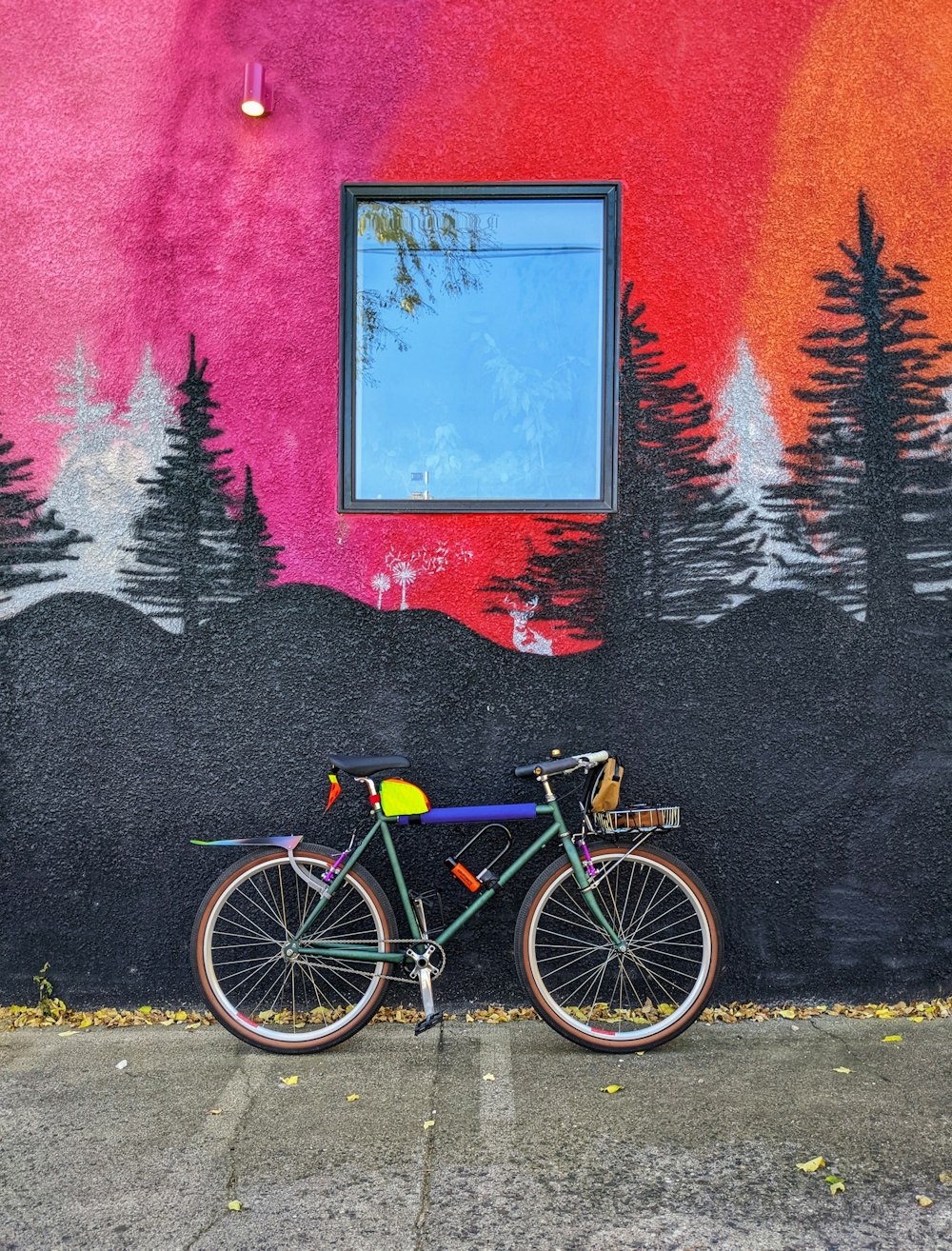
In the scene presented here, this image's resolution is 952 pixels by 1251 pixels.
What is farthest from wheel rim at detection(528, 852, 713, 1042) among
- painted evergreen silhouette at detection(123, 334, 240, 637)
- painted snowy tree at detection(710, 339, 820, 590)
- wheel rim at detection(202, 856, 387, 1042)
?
painted evergreen silhouette at detection(123, 334, 240, 637)

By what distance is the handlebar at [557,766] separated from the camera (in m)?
3.71

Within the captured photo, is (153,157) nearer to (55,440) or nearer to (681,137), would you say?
(55,440)

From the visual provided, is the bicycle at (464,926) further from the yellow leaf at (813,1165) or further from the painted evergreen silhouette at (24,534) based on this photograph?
the painted evergreen silhouette at (24,534)

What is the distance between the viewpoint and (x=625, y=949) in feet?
12.4

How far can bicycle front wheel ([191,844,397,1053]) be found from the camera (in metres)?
3.70

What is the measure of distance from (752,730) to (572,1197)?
2064mm

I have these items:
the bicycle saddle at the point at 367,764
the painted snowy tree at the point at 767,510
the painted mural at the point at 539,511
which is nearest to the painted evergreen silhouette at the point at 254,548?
the painted mural at the point at 539,511

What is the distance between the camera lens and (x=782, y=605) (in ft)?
13.5

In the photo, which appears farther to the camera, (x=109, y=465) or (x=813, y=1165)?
(x=109, y=465)

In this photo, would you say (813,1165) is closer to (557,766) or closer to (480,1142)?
(480,1142)

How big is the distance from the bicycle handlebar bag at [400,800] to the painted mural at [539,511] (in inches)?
13.6

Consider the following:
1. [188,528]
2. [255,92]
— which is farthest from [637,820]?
[255,92]

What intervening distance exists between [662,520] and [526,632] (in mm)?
778

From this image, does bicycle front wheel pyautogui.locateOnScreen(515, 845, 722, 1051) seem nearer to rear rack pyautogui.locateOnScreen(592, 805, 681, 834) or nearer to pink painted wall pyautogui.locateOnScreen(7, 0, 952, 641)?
rear rack pyautogui.locateOnScreen(592, 805, 681, 834)
